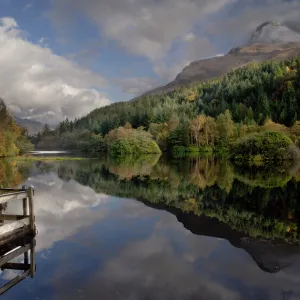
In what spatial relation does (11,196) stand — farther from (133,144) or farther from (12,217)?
(133,144)

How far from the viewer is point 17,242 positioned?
1553 cm

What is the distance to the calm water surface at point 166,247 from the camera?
11.5m

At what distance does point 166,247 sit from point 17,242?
22.2 ft

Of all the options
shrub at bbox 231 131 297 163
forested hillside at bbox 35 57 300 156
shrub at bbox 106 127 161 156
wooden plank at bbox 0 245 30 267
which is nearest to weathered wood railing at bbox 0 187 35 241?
wooden plank at bbox 0 245 30 267

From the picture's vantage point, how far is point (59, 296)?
10.8m

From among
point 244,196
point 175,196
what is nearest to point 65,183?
point 175,196

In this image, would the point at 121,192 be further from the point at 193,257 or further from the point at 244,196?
the point at 193,257

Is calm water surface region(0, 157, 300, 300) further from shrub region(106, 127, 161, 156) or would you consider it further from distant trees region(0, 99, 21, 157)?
shrub region(106, 127, 161, 156)

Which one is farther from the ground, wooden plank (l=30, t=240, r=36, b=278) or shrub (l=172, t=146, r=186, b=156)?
shrub (l=172, t=146, r=186, b=156)

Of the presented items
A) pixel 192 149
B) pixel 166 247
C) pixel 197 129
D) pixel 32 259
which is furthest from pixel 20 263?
pixel 197 129

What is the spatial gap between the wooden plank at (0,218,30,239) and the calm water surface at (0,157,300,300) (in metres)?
1.12

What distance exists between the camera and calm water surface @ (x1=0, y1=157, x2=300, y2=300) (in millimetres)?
11453

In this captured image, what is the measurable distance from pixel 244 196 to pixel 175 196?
19.4 feet

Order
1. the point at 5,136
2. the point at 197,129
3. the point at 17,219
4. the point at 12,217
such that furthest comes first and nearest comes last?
1. the point at 197,129
2. the point at 5,136
3. the point at 17,219
4. the point at 12,217
